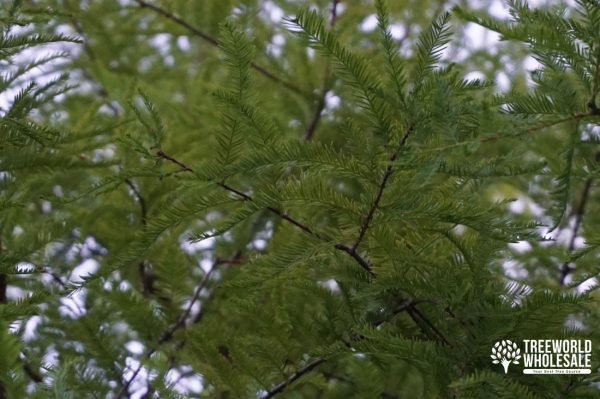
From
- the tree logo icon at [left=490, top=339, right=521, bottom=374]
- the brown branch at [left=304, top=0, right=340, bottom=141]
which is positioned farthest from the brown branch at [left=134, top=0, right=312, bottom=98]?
the tree logo icon at [left=490, top=339, right=521, bottom=374]

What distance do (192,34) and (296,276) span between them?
1.32 m

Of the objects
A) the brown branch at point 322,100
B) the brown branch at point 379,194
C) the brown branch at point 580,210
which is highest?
the brown branch at point 322,100

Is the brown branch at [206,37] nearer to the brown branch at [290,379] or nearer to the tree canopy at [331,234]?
the tree canopy at [331,234]

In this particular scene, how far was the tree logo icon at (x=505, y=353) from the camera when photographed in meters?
1.28

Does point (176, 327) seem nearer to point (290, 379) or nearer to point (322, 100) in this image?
point (290, 379)

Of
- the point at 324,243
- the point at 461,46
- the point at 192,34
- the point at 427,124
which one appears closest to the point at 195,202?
the point at 324,243

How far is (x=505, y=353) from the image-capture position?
50.8 inches

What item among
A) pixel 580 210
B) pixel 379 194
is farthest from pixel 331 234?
pixel 580 210

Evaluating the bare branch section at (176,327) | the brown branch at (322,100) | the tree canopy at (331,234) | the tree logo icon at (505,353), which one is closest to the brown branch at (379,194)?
the tree canopy at (331,234)

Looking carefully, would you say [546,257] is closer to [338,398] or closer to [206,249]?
[338,398]

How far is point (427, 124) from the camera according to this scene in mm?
1131
